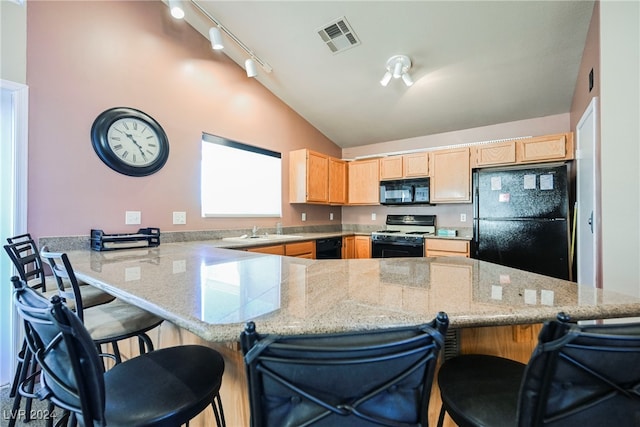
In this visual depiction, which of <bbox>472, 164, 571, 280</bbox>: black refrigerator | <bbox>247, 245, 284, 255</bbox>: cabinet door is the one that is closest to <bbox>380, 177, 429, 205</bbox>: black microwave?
<bbox>472, 164, 571, 280</bbox>: black refrigerator

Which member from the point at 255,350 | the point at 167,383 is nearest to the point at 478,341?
the point at 255,350

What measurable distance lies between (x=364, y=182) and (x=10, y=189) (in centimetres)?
407

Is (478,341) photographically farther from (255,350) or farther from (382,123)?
(382,123)

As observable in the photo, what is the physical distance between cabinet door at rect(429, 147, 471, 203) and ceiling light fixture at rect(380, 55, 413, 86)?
1.34 m

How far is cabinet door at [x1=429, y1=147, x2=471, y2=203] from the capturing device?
12.4 ft

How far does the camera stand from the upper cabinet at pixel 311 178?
13.2 ft

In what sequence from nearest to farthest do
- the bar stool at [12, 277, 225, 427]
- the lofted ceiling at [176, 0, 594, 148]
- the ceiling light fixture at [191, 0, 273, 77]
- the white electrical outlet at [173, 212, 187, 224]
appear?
the bar stool at [12, 277, 225, 427] → the lofted ceiling at [176, 0, 594, 148] → the ceiling light fixture at [191, 0, 273, 77] → the white electrical outlet at [173, 212, 187, 224]

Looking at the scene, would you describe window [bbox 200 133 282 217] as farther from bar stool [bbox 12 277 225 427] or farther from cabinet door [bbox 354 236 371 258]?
bar stool [bbox 12 277 225 427]

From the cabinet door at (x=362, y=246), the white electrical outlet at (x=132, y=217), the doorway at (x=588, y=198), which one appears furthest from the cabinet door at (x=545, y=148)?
the white electrical outlet at (x=132, y=217)

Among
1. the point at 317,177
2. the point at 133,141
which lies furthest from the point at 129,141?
the point at 317,177

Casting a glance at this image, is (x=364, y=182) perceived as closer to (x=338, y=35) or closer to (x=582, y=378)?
(x=338, y=35)

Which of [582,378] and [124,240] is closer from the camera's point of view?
[582,378]

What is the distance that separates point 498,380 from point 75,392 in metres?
1.17

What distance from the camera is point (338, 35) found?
9.21ft
